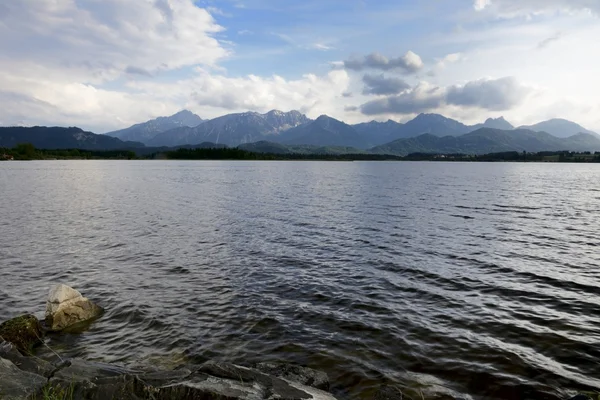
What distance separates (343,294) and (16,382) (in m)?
16.9

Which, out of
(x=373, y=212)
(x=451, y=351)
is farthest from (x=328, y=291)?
(x=373, y=212)

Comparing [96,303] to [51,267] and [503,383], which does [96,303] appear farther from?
[503,383]

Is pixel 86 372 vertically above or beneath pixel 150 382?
beneath

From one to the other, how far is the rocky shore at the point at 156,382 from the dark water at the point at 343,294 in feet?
6.26

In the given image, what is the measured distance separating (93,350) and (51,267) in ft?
52.7

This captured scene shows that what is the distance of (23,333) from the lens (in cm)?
1670

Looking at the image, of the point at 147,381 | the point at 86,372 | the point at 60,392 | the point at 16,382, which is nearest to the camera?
the point at 60,392

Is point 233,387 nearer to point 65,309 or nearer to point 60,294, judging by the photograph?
point 65,309

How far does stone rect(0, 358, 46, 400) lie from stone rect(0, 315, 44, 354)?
369 cm

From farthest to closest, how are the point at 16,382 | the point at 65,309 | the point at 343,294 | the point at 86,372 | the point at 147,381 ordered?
1. the point at 343,294
2. the point at 65,309
3. the point at 86,372
4. the point at 147,381
5. the point at 16,382

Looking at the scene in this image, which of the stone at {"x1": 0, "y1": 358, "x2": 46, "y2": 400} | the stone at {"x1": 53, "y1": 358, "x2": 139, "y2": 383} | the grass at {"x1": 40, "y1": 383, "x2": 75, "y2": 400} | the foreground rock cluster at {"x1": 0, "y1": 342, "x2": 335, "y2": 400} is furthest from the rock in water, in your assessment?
the grass at {"x1": 40, "y1": 383, "x2": 75, "y2": 400}

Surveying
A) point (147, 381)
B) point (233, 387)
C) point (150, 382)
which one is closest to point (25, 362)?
point (147, 381)

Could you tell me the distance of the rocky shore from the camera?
34.2ft

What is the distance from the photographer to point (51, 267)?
29.0 m
